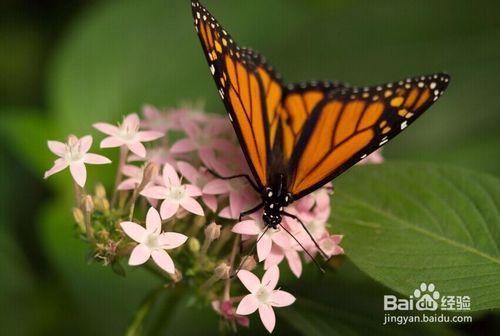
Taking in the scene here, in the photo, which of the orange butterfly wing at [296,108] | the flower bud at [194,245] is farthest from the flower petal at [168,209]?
the orange butterfly wing at [296,108]

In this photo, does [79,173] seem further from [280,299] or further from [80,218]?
[280,299]

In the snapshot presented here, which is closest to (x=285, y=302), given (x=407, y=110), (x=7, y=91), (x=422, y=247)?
(x=422, y=247)

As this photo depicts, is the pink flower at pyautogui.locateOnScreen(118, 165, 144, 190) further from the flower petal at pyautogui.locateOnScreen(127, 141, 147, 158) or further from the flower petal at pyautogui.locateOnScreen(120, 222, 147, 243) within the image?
the flower petal at pyautogui.locateOnScreen(120, 222, 147, 243)

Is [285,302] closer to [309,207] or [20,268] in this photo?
[309,207]

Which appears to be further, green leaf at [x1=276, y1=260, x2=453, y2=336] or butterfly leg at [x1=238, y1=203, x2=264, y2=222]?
green leaf at [x1=276, y1=260, x2=453, y2=336]

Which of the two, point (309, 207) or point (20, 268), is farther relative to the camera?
point (20, 268)

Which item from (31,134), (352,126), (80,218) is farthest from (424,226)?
(31,134)

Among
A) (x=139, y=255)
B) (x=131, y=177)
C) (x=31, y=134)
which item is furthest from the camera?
(x=31, y=134)

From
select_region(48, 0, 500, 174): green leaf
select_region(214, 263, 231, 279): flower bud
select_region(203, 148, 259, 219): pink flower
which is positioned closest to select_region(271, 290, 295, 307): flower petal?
select_region(214, 263, 231, 279): flower bud
